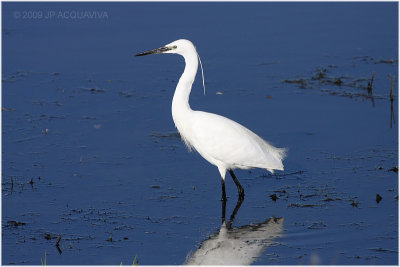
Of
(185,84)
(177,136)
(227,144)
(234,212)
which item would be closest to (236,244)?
(234,212)

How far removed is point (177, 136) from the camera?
7.49 m

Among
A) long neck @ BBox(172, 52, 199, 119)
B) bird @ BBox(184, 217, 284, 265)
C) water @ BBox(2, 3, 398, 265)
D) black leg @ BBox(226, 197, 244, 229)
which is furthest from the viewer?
long neck @ BBox(172, 52, 199, 119)

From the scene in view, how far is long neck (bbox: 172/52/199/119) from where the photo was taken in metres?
6.04

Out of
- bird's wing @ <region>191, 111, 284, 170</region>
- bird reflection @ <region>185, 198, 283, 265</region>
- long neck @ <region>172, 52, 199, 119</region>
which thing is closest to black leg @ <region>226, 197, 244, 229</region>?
bird reflection @ <region>185, 198, 283, 265</region>

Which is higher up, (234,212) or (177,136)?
(177,136)

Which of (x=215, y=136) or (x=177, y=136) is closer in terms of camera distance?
(x=215, y=136)

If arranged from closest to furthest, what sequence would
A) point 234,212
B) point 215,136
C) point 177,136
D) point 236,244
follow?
1. point 236,244
2. point 234,212
3. point 215,136
4. point 177,136

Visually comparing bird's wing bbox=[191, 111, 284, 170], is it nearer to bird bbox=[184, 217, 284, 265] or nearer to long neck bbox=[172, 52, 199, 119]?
long neck bbox=[172, 52, 199, 119]

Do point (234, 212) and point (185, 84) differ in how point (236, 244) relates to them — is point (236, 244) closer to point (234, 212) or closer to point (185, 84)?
point (234, 212)

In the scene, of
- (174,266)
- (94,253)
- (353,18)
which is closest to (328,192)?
(174,266)

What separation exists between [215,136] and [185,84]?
1.81 feet

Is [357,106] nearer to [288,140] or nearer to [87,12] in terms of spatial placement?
[288,140]

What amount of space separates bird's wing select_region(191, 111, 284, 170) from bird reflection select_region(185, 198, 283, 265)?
60 cm

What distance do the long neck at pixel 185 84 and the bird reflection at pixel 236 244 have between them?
110 centimetres
